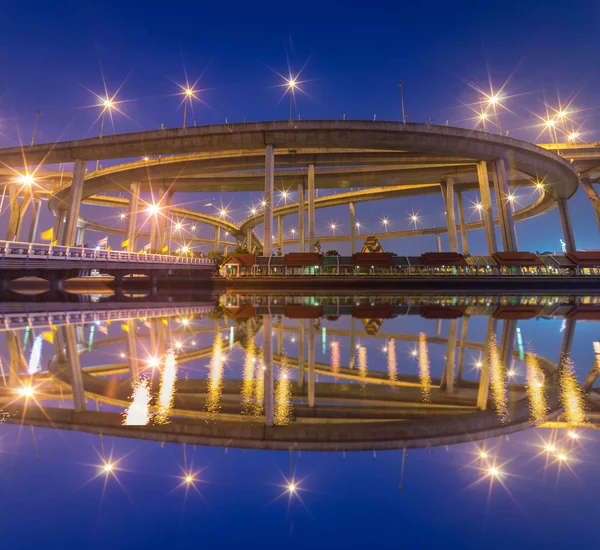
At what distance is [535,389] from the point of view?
4910 millimetres

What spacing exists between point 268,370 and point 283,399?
145cm

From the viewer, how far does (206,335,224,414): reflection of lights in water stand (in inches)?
171

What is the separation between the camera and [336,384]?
5.39 m

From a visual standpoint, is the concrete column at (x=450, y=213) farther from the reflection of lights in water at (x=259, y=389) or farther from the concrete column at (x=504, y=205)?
Answer: the reflection of lights in water at (x=259, y=389)

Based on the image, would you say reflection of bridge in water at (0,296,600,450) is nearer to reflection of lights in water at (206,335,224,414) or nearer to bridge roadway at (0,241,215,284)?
reflection of lights in water at (206,335,224,414)

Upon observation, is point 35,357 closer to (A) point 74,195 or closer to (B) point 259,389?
(B) point 259,389

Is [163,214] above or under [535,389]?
above

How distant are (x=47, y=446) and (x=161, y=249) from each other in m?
67.0

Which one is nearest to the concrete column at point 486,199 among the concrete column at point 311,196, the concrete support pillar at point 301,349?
the concrete column at point 311,196

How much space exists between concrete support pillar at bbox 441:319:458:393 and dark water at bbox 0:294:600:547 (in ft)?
0.14

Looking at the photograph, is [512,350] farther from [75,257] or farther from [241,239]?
[241,239]

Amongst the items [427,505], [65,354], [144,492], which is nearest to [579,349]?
[427,505]

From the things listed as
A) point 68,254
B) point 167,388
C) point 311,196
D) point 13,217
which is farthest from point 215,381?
point 13,217

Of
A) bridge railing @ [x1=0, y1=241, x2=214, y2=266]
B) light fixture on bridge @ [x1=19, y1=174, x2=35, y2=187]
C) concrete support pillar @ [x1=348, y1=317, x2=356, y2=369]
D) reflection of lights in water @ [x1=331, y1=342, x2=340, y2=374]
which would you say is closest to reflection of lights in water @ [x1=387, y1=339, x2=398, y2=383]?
concrete support pillar @ [x1=348, y1=317, x2=356, y2=369]
